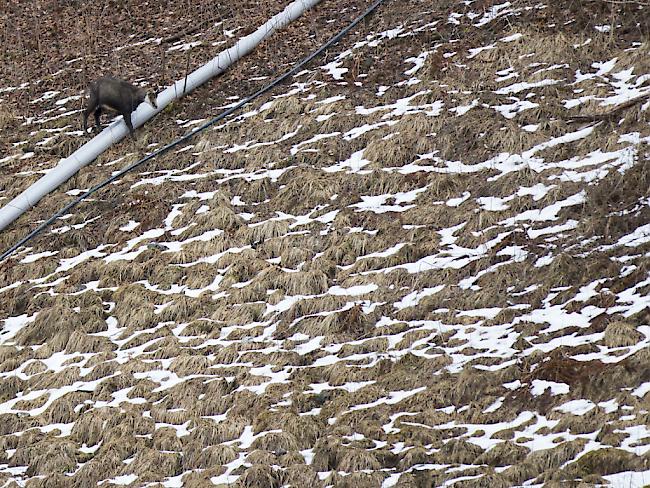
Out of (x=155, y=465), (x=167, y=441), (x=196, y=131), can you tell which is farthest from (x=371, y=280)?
(x=196, y=131)

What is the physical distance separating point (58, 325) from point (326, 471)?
3994mm

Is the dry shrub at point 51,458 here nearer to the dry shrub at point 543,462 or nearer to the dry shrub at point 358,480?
the dry shrub at point 358,480

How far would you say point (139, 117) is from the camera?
12.8m

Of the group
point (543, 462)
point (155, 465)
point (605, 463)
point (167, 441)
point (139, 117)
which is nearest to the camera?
point (605, 463)

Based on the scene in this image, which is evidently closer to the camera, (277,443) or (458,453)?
(458,453)

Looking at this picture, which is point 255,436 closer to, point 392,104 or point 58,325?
point 58,325

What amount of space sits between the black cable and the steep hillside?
0.12 meters

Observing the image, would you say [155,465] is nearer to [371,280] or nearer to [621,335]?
[371,280]

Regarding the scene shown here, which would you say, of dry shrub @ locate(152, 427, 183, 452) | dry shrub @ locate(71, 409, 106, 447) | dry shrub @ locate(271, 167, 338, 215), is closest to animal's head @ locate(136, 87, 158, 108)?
dry shrub @ locate(271, 167, 338, 215)

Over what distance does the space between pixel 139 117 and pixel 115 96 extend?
0.53m

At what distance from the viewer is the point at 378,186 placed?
1027cm

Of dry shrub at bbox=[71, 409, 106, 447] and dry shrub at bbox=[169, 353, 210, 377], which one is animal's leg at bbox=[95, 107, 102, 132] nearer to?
dry shrub at bbox=[169, 353, 210, 377]

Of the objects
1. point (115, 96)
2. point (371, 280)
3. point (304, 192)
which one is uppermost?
point (115, 96)

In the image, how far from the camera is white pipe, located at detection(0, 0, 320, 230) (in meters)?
11.8
